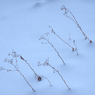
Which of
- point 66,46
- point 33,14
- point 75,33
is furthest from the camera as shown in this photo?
point 33,14

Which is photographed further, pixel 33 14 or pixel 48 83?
pixel 33 14

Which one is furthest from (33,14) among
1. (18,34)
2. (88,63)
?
(88,63)

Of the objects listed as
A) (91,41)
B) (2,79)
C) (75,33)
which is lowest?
(2,79)

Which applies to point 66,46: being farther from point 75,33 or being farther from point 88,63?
point 88,63

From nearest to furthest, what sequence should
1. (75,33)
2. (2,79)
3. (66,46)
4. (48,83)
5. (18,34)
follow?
(48,83) < (2,79) < (66,46) < (75,33) < (18,34)

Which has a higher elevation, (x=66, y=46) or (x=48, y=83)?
(x=66, y=46)

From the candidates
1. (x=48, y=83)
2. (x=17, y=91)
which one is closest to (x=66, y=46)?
(x=48, y=83)

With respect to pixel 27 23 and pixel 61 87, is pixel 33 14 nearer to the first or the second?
pixel 27 23
